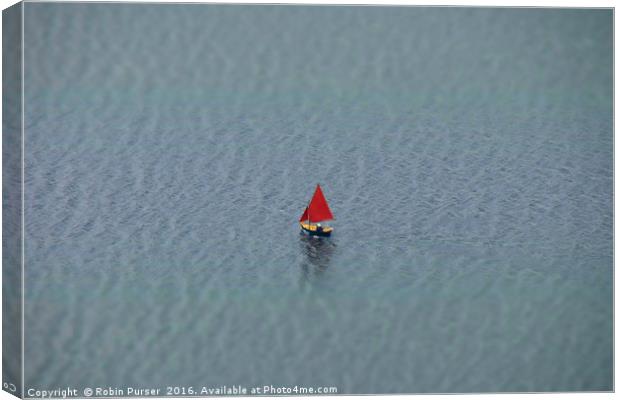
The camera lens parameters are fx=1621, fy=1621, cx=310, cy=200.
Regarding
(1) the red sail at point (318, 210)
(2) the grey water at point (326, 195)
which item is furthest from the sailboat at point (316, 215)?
(2) the grey water at point (326, 195)

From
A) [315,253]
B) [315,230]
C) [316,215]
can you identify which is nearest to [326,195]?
[316,215]

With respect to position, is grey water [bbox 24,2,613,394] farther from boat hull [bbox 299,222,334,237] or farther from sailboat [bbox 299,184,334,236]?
sailboat [bbox 299,184,334,236]

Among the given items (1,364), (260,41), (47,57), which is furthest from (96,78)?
(1,364)

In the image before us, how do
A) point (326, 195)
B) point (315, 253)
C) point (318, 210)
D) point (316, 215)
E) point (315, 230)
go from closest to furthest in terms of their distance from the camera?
point (315, 253) → point (316, 215) → point (318, 210) → point (315, 230) → point (326, 195)

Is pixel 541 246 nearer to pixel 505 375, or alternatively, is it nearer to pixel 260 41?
pixel 505 375

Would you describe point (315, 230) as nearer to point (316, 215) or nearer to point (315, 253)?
point (316, 215)
